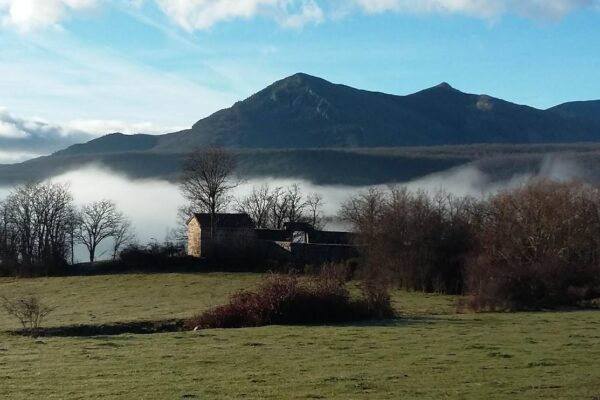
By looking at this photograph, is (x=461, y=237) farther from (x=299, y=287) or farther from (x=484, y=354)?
(x=484, y=354)

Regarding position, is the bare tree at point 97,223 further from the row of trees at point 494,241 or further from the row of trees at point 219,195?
the row of trees at point 494,241

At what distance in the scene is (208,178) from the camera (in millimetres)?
92188

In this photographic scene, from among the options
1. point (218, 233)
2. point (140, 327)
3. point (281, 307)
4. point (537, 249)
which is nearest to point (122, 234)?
point (218, 233)

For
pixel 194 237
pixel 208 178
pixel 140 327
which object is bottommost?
pixel 194 237

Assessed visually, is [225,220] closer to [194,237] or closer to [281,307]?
[194,237]

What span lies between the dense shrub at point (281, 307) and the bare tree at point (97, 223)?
76.4 meters

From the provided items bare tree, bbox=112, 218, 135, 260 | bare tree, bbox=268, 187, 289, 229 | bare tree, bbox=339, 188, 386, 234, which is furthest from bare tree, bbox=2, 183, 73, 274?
bare tree, bbox=339, 188, 386, 234

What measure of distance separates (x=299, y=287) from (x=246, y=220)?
57420mm

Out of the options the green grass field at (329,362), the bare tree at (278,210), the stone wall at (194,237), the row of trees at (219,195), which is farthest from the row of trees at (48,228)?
the green grass field at (329,362)

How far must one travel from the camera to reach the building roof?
91812 mm

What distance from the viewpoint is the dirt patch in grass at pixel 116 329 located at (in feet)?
114

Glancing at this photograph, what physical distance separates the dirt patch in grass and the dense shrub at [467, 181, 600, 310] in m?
18.4

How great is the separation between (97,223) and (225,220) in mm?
31047

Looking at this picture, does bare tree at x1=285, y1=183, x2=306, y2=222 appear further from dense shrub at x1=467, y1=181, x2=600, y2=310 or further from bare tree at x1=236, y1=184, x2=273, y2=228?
dense shrub at x1=467, y1=181, x2=600, y2=310
